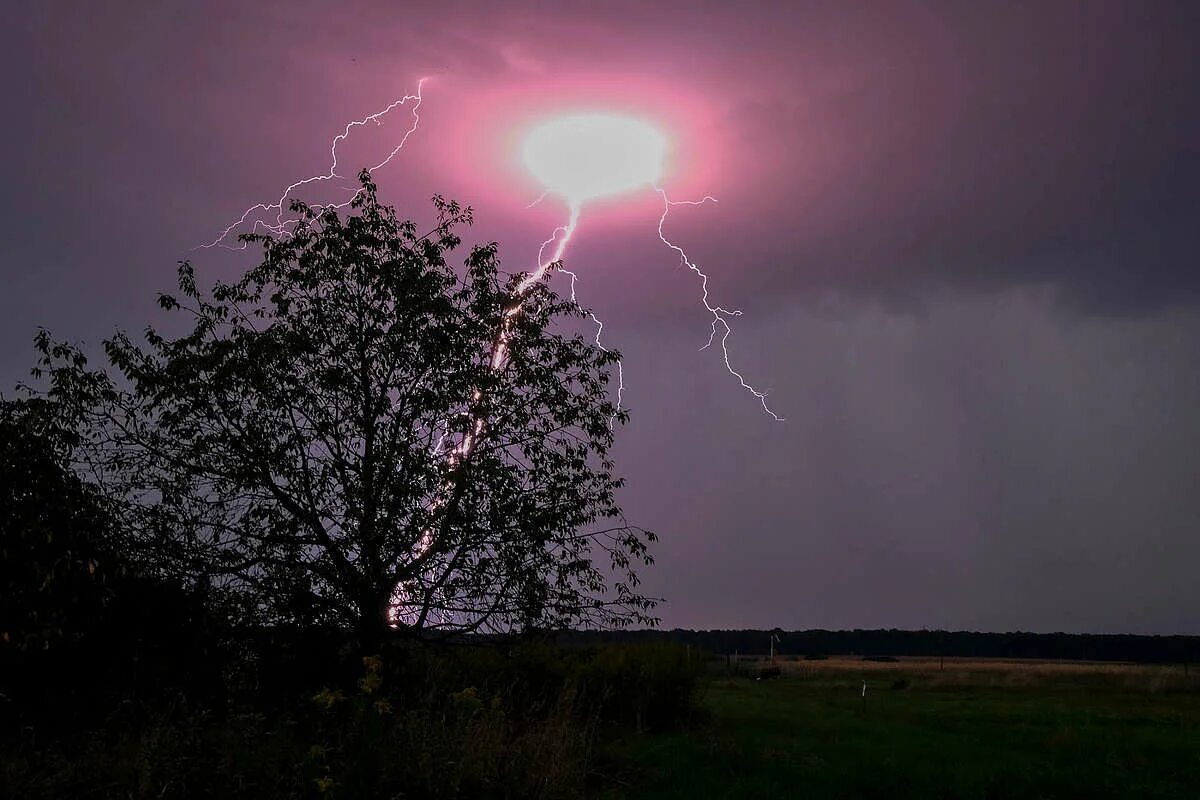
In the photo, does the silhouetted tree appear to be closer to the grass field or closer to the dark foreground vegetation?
the dark foreground vegetation

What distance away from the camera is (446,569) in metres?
15.7

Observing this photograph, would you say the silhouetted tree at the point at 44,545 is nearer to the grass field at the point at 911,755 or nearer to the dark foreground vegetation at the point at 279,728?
the dark foreground vegetation at the point at 279,728

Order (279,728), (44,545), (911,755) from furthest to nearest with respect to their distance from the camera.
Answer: (911,755) → (44,545) → (279,728)

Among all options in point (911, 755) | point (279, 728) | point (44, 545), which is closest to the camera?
point (279, 728)

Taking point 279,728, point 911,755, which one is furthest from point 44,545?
point 911,755

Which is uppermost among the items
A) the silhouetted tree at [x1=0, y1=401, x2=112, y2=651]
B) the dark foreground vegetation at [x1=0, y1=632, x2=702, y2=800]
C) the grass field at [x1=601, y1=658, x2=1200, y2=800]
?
the silhouetted tree at [x1=0, y1=401, x2=112, y2=651]

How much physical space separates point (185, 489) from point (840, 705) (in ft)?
69.1

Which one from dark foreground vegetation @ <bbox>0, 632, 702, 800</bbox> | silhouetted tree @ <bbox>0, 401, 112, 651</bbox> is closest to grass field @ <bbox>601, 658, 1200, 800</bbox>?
dark foreground vegetation @ <bbox>0, 632, 702, 800</bbox>

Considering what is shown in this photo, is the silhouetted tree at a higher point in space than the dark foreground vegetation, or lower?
higher

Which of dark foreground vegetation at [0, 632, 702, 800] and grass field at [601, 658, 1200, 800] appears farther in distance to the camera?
grass field at [601, 658, 1200, 800]

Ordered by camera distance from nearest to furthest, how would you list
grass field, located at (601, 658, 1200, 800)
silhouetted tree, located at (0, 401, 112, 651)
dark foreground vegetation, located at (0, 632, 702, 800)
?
1. dark foreground vegetation, located at (0, 632, 702, 800)
2. silhouetted tree, located at (0, 401, 112, 651)
3. grass field, located at (601, 658, 1200, 800)

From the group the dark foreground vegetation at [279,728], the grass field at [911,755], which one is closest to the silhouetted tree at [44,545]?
the dark foreground vegetation at [279,728]

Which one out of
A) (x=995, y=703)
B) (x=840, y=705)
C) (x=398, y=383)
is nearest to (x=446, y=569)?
(x=398, y=383)

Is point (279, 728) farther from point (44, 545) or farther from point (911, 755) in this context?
point (911, 755)
